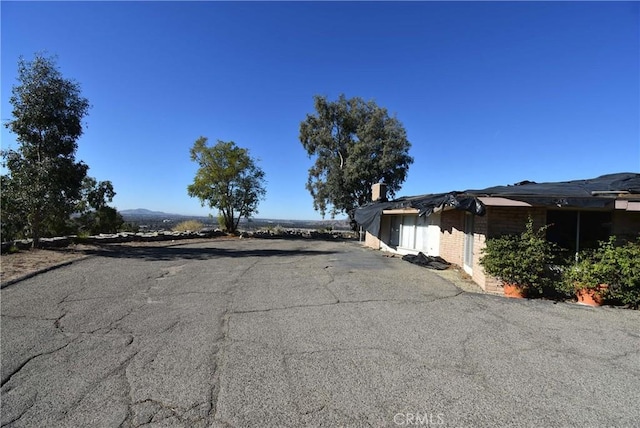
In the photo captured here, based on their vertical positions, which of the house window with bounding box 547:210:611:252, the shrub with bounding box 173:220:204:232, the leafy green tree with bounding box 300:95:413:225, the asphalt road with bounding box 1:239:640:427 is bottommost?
the asphalt road with bounding box 1:239:640:427

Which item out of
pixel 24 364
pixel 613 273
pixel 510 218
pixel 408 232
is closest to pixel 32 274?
pixel 24 364

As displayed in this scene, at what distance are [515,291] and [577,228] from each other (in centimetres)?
222

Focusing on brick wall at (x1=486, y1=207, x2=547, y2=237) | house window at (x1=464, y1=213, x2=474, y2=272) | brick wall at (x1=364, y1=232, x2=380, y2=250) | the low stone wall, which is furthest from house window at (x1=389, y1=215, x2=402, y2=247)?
the low stone wall

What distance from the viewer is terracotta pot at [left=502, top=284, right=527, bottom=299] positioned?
287 inches

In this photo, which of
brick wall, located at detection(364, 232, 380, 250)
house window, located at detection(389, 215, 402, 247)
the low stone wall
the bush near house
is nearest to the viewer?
the bush near house

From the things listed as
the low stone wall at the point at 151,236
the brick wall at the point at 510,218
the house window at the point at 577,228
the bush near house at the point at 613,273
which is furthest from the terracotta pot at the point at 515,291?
the low stone wall at the point at 151,236

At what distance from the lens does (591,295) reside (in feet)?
22.7

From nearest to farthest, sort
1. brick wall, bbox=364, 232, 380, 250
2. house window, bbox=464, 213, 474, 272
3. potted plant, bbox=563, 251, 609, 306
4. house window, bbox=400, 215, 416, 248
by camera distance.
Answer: potted plant, bbox=563, 251, 609, 306 → house window, bbox=464, 213, 474, 272 → house window, bbox=400, 215, 416, 248 → brick wall, bbox=364, 232, 380, 250

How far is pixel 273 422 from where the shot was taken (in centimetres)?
273

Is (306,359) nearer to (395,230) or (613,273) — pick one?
(613,273)

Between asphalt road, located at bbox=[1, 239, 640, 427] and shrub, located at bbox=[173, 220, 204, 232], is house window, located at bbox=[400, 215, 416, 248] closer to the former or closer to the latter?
asphalt road, located at bbox=[1, 239, 640, 427]

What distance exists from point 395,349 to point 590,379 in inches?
75.4

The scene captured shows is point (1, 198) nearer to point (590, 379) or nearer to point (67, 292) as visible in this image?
point (67, 292)

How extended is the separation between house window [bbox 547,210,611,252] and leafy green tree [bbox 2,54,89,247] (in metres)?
14.1
